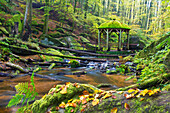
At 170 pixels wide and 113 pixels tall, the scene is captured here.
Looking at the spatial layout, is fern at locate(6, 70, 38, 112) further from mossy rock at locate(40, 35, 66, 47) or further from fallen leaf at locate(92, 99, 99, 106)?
mossy rock at locate(40, 35, 66, 47)

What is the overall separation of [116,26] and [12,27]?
1273cm

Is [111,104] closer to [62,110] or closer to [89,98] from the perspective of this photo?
[89,98]

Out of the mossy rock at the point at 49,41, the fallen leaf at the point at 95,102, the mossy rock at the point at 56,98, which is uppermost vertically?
the mossy rock at the point at 49,41

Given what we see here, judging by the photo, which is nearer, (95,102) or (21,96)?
(95,102)

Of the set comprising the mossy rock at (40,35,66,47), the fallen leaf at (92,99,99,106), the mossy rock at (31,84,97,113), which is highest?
the mossy rock at (40,35,66,47)

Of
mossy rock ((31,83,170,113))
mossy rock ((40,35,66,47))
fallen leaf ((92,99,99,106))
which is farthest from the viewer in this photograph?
mossy rock ((40,35,66,47))

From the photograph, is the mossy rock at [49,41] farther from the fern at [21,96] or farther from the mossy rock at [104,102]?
the mossy rock at [104,102]

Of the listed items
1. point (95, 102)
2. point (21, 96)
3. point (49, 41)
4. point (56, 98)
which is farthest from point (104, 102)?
point (49, 41)

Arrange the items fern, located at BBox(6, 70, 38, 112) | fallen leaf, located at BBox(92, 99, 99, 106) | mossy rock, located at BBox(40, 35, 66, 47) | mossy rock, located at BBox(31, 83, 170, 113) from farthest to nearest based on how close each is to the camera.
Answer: mossy rock, located at BBox(40, 35, 66, 47) → fern, located at BBox(6, 70, 38, 112) → fallen leaf, located at BBox(92, 99, 99, 106) → mossy rock, located at BBox(31, 83, 170, 113)

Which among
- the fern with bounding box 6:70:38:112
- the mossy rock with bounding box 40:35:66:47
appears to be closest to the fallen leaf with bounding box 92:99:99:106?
the fern with bounding box 6:70:38:112

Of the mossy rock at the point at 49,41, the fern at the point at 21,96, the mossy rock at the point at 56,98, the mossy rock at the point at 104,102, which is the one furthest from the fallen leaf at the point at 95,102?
the mossy rock at the point at 49,41

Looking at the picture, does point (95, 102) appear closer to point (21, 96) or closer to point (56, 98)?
point (56, 98)

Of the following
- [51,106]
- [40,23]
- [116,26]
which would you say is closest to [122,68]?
[51,106]

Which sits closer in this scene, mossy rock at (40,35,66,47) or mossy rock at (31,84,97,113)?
Answer: mossy rock at (31,84,97,113)
